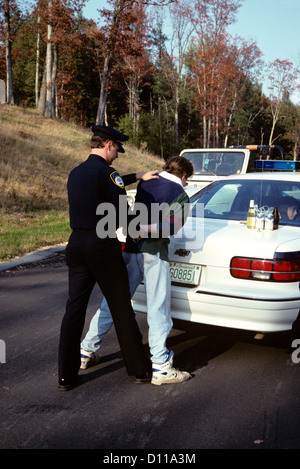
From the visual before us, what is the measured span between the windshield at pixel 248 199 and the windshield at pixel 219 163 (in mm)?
5199

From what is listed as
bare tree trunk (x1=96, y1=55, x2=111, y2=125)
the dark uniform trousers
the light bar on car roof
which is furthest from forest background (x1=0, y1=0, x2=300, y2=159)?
the dark uniform trousers

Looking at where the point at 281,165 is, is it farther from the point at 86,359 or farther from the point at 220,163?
the point at 86,359

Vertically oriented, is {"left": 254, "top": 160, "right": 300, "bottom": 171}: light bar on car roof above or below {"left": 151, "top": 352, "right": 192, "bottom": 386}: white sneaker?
above

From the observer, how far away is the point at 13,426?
10.2 feet

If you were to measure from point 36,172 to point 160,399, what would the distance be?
1496cm

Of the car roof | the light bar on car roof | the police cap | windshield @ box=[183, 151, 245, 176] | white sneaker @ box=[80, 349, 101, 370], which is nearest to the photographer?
the police cap

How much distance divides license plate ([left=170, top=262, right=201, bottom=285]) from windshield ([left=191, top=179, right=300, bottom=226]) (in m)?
0.92

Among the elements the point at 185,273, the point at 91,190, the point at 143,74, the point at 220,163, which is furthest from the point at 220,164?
the point at 143,74

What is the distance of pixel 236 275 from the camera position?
402 centimetres

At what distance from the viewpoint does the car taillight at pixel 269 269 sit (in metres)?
3.90

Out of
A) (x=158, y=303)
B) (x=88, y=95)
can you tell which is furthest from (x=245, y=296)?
(x=88, y=95)

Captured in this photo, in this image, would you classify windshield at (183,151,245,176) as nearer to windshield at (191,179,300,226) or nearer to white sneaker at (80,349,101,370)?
windshield at (191,179,300,226)

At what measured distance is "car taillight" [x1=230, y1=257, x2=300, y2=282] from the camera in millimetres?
3900
